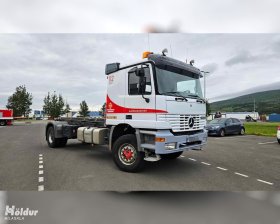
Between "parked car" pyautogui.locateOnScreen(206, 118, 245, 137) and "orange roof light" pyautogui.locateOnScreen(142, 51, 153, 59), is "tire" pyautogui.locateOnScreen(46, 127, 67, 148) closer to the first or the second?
"orange roof light" pyautogui.locateOnScreen(142, 51, 153, 59)

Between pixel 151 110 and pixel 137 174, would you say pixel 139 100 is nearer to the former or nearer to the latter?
pixel 151 110

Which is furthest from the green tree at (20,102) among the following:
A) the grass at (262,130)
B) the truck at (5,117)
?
the grass at (262,130)

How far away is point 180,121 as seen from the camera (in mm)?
5605

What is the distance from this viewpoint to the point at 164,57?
5.70 m

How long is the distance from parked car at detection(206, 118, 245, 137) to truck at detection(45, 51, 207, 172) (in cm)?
988

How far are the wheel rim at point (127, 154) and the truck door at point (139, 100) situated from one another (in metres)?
0.60

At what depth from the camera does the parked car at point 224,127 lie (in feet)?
51.9

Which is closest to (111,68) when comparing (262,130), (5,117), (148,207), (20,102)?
(148,207)

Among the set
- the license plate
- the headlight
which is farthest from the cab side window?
the license plate

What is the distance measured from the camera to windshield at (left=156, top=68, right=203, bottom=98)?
217 inches

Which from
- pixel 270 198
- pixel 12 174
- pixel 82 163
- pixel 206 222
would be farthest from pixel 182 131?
pixel 12 174

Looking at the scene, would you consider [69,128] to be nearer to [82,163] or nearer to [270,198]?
[82,163]

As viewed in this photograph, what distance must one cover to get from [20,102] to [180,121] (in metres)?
56.3

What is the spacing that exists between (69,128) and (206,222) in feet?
22.7
